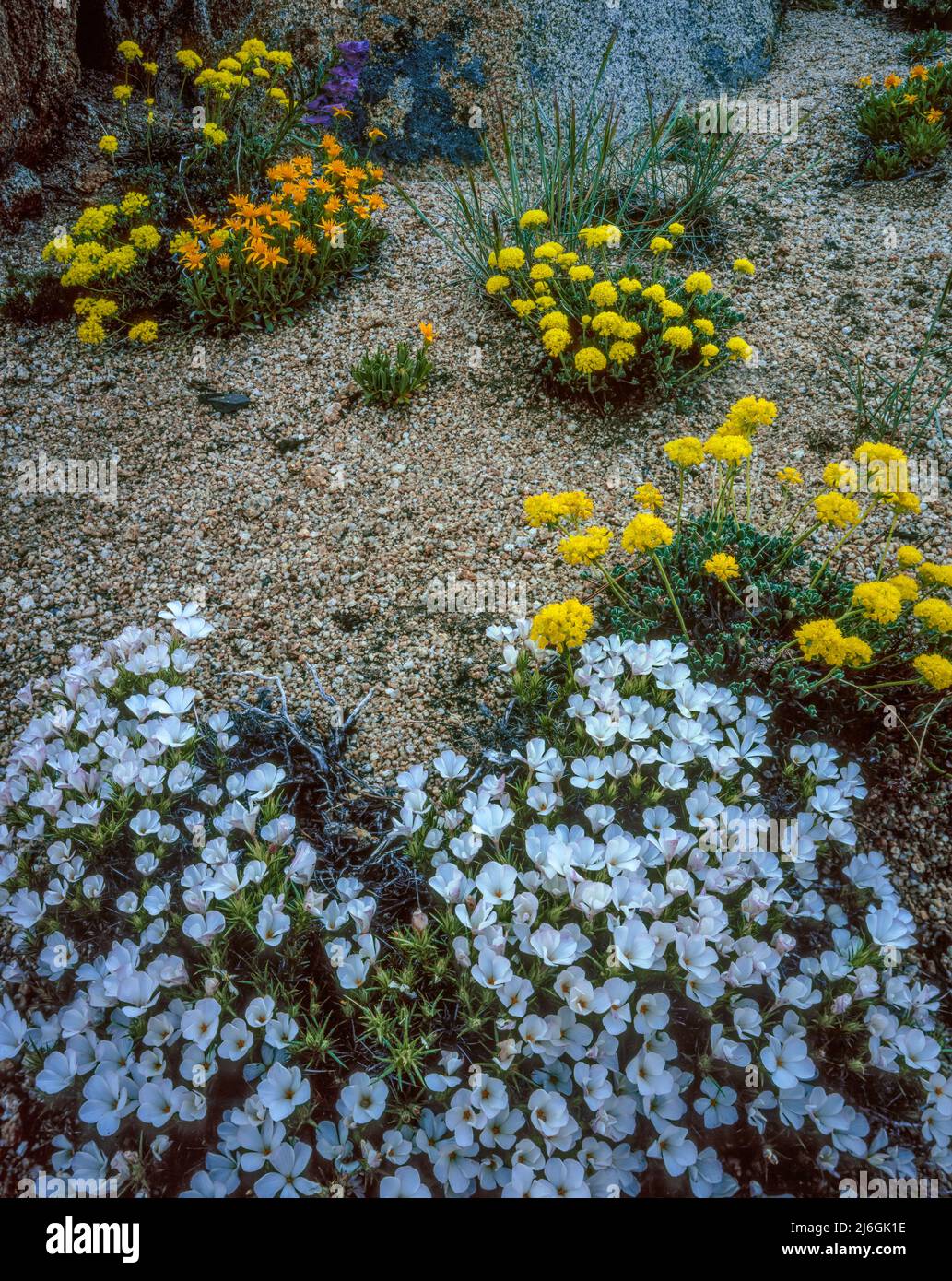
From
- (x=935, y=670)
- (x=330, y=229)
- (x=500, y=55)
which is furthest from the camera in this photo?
(x=500, y=55)

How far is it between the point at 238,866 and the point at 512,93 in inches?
251

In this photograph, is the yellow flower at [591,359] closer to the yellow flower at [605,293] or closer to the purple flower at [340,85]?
the yellow flower at [605,293]

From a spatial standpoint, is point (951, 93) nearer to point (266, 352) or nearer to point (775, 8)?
point (775, 8)

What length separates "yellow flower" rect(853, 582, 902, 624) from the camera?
2.09 metres

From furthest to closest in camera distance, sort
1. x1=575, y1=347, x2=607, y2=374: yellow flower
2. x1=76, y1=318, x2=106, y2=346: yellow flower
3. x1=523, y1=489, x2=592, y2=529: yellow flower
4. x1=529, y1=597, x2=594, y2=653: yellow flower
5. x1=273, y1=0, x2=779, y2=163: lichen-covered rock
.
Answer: x1=273, y1=0, x2=779, y2=163: lichen-covered rock < x1=76, y1=318, x2=106, y2=346: yellow flower < x1=575, y1=347, x2=607, y2=374: yellow flower < x1=523, y1=489, x2=592, y2=529: yellow flower < x1=529, y1=597, x2=594, y2=653: yellow flower

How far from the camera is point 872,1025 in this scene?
1786 millimetres

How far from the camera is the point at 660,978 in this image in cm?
193

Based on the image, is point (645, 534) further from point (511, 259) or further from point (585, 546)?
point (511, 259)

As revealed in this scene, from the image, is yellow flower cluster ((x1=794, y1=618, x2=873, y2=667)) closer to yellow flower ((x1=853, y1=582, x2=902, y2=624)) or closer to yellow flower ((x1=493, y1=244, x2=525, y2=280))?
yellow flower ((x1=853, y1=582, x2=902, y2=624))

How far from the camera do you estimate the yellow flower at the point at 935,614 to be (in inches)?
83.7

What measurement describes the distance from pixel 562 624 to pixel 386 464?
1860mm

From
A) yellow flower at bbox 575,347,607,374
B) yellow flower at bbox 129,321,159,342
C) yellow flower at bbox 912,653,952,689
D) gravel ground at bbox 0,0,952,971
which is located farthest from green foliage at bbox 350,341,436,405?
yellow flower at bbox 912,653,952,689

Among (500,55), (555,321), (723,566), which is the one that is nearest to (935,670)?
(723,566)

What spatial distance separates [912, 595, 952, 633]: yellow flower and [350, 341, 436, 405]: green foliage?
106 inches
